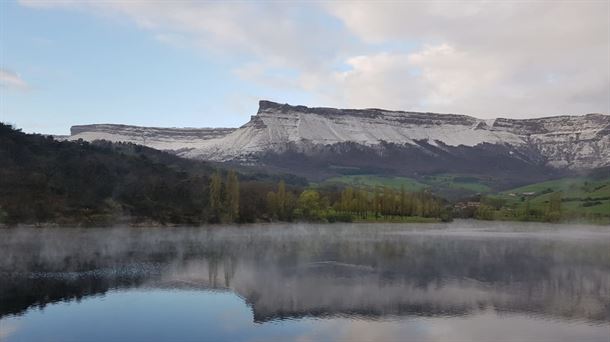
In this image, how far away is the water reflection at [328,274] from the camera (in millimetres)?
33719

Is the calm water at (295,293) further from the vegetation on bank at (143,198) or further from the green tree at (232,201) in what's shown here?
the green tree at (232,201)

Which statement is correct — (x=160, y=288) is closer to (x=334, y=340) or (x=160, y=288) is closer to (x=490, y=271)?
(x=334, y=340)

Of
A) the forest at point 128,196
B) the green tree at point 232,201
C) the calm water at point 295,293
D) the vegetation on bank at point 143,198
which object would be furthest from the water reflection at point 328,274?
the green tree at point 232,201

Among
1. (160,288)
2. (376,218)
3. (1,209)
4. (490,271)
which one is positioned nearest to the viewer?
(160,288)

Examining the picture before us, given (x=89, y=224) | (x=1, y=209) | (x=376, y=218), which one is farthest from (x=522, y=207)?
(x=1, y=209)

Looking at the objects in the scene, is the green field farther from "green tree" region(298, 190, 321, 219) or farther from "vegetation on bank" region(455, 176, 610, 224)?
"green tree" region(298, 190, 321, 219)

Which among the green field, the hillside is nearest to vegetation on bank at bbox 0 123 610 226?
the hillside

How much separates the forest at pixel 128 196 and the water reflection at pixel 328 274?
66.1 feet

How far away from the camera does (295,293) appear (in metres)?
36.8

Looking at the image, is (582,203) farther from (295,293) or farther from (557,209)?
(295,293)

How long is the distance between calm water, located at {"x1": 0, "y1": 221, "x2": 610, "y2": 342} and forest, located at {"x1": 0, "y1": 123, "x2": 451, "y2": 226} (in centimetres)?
2831

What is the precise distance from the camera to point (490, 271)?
48.8m

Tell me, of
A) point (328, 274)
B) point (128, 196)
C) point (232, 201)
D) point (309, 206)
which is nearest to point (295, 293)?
point (328, 274)

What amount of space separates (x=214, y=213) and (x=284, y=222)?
14855mm
